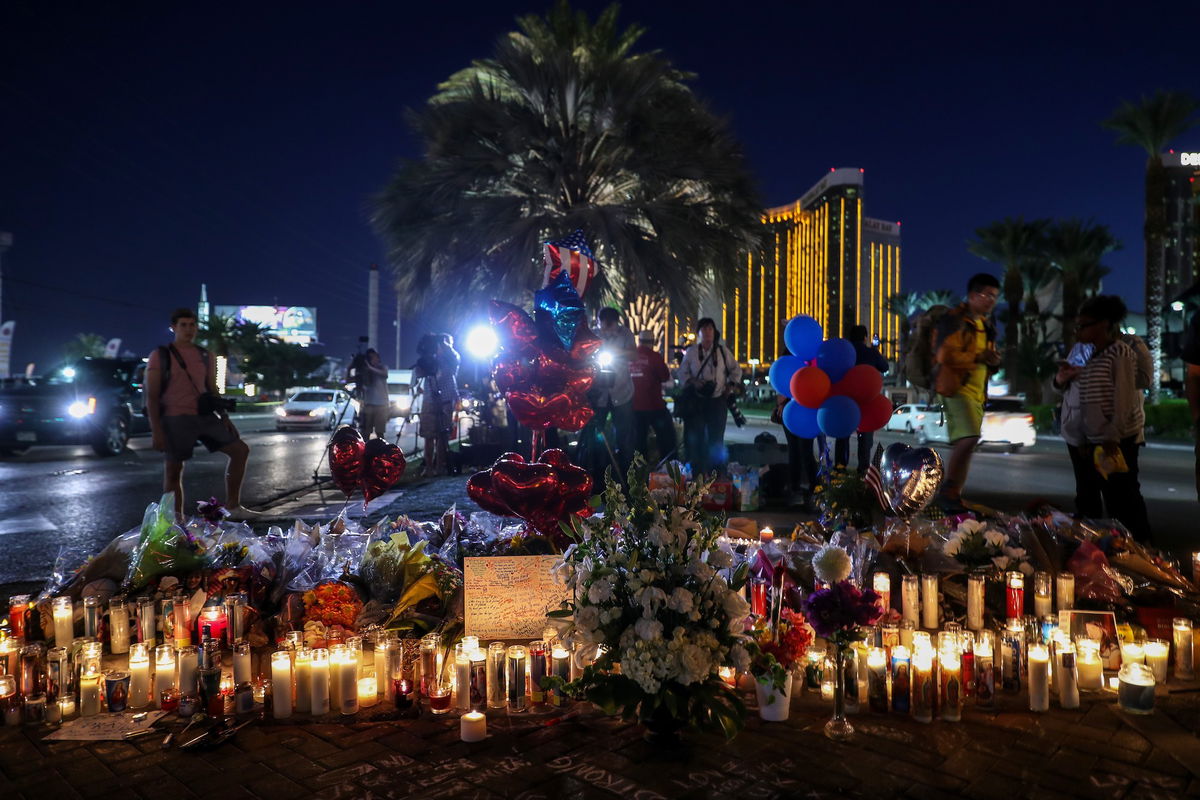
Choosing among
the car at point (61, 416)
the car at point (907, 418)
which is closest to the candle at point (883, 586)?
the car at point (61, 416)

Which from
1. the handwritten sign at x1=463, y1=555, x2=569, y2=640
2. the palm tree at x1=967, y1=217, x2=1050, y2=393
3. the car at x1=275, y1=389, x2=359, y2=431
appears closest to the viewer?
the handwritten sign at x1=463, y1=555, x2=569, y2=640

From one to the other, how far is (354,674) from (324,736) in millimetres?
276

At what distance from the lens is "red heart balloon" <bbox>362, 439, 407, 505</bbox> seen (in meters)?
5.16

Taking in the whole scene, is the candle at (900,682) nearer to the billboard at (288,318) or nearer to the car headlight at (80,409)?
the car headlight at (80,409)

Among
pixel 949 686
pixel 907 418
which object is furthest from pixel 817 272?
pixel 949 686

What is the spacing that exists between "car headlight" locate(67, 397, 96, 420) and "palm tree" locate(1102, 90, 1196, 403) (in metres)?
30.5

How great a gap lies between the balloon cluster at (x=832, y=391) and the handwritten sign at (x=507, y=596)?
301 centimetres

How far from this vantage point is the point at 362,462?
514 cm

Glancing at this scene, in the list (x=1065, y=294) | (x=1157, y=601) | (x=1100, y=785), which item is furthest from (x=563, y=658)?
(x=1065, y=294)

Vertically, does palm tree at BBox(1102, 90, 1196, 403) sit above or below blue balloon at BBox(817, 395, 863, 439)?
above

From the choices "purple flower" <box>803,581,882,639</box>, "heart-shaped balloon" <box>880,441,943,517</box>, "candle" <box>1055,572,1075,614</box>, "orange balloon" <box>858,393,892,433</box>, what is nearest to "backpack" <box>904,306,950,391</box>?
"orange balloon" <box>858,393,892,433</box>

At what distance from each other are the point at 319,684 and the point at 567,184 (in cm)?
1310

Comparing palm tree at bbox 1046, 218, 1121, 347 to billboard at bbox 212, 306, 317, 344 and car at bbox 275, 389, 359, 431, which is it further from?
billboard at bbox 212, 306, 317, 344

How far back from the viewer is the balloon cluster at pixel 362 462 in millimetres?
5098
